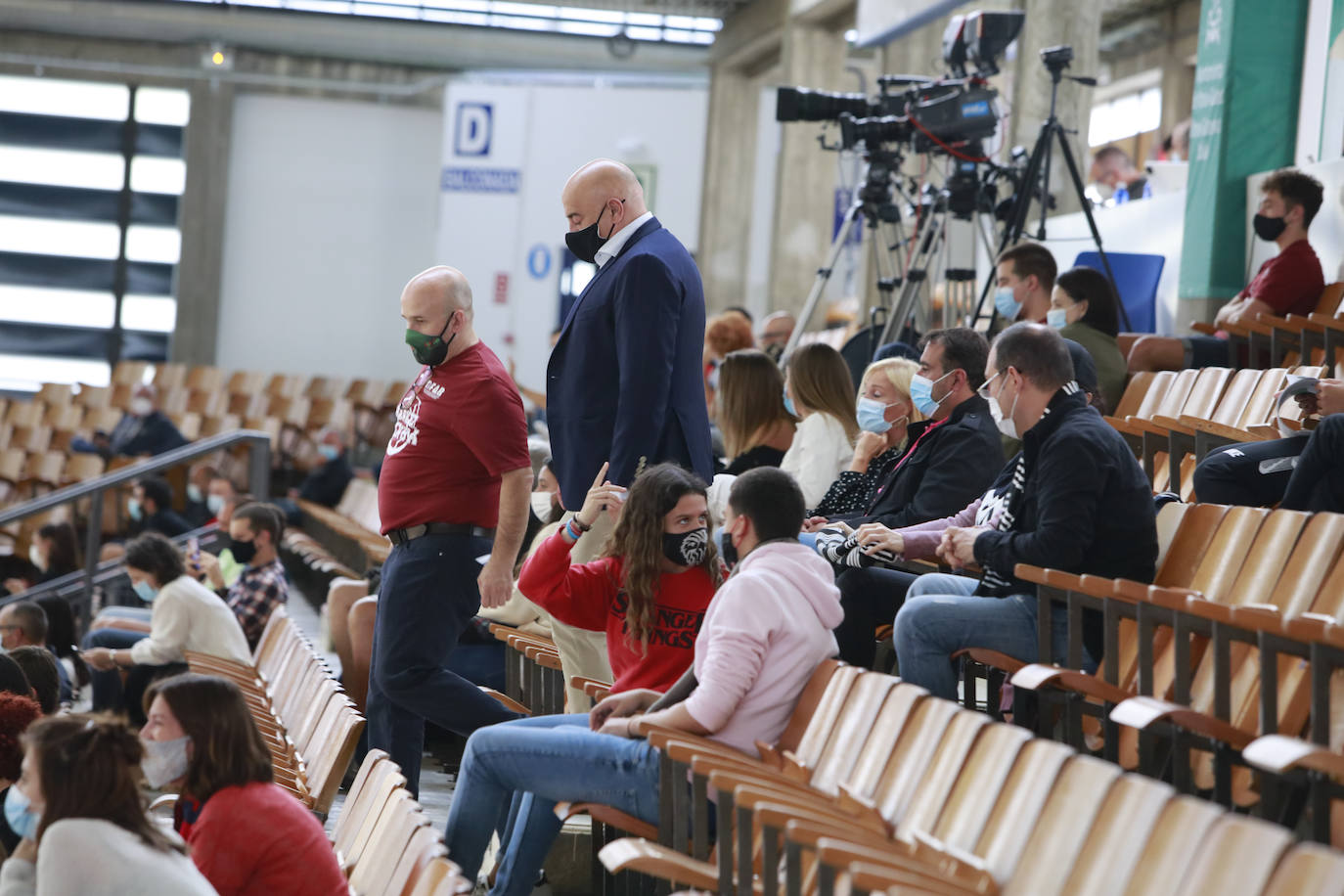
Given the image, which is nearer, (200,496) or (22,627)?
(22,627)

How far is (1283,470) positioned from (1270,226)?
1684 mm

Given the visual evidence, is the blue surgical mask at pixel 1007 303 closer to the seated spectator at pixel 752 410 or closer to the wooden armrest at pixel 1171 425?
the wooden armrest at pixel 1171 425

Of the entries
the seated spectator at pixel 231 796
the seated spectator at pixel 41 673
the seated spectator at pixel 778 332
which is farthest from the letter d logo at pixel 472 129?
the seated spectator at pixel 231 796

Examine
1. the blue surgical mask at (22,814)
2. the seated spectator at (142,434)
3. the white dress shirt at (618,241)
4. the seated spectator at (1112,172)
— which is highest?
the seated spectator at (1112,172)

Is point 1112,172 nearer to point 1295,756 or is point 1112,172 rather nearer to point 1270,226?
point 1270,226

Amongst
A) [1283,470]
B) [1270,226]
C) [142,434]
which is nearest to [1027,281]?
[1270,226]

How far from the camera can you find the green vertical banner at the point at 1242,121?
6027 mm

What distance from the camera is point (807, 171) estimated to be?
451 inches

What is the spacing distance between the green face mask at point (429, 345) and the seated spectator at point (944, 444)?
3.43 ft

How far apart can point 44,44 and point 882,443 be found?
41.7 feet

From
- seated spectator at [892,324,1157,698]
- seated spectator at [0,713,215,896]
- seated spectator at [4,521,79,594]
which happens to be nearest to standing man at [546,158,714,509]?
seated spectator at [892,324,1157,698]

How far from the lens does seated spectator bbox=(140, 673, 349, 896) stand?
2348 millimetres

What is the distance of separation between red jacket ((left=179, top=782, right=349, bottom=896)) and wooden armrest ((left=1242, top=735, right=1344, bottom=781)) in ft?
4.59

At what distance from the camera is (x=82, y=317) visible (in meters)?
14.7
